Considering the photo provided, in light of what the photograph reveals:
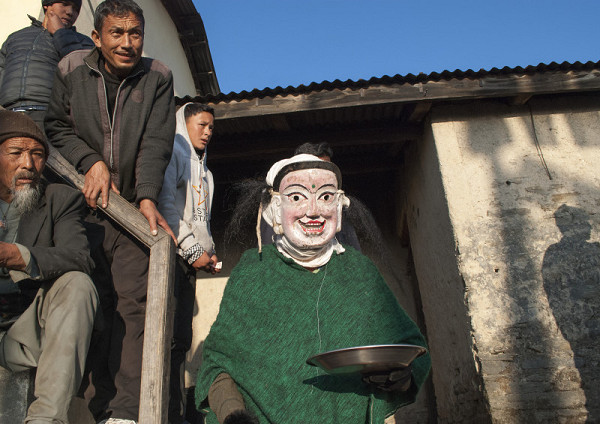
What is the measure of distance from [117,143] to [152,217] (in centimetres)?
63

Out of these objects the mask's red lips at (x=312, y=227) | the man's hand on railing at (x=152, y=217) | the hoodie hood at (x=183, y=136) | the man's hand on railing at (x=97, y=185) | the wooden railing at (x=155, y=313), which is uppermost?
the hoodie hood at (x=183, y=136)

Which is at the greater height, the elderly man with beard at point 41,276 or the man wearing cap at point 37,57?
the man wearing cap at point 37,57

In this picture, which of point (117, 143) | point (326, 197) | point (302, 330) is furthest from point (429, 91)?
point (302, 330)

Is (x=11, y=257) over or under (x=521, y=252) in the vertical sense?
under

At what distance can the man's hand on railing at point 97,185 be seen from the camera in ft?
9.49

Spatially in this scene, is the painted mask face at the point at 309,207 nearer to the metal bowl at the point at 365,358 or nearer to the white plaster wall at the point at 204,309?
the metal bowl at the point at 365,358

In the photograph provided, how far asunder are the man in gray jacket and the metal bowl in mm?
1141

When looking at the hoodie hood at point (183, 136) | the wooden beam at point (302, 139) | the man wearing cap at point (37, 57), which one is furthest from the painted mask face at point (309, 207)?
the wooden beam at point (302, 139)

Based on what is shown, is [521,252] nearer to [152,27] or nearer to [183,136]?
[183,136]

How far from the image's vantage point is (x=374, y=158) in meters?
7.57

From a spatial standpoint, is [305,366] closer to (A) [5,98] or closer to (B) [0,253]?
(B) [0,253]

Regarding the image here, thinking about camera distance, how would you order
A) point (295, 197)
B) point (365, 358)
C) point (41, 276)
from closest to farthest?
point (365, 358)
point (41, 276)
point (295, 197)

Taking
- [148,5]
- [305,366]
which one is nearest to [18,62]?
[305,366]

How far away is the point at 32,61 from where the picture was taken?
3.68m
